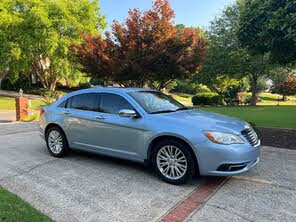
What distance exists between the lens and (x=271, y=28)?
603 cm

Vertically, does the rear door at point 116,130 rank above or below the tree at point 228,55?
below

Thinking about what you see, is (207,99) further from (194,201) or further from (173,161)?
(194,201)

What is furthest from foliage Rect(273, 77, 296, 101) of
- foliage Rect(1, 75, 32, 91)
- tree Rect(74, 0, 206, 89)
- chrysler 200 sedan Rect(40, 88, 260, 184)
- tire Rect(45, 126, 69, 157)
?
foliage Rect(1, 75, 32, 91)

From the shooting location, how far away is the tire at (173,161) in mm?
4227

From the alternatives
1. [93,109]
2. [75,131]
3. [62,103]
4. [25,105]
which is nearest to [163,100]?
[93,109]

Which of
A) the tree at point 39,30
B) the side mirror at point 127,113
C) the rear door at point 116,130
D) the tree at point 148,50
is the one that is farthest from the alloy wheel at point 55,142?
the tree at point 39,30

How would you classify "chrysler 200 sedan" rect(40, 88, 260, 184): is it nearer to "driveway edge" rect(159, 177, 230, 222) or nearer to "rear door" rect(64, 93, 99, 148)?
"rear door" rect(64, 93, 99, 148)

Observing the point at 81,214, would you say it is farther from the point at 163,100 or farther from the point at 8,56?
the point at 8,56

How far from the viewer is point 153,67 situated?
32.7 ft

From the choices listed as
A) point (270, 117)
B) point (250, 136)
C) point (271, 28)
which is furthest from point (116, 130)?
point (270, 117)

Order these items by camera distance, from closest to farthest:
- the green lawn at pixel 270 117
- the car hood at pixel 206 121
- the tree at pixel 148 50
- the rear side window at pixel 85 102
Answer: the car hood at pixel 206 121, the rear side window at pixel 85 102, the tree at pixel 148 50, the green lawn at pixel 270 117

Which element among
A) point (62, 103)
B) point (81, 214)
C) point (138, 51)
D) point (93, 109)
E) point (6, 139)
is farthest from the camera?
point (138, 51)

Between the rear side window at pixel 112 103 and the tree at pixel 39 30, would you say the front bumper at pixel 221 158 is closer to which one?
the rear side window at pixel 112 103

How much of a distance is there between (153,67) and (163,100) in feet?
15.4
